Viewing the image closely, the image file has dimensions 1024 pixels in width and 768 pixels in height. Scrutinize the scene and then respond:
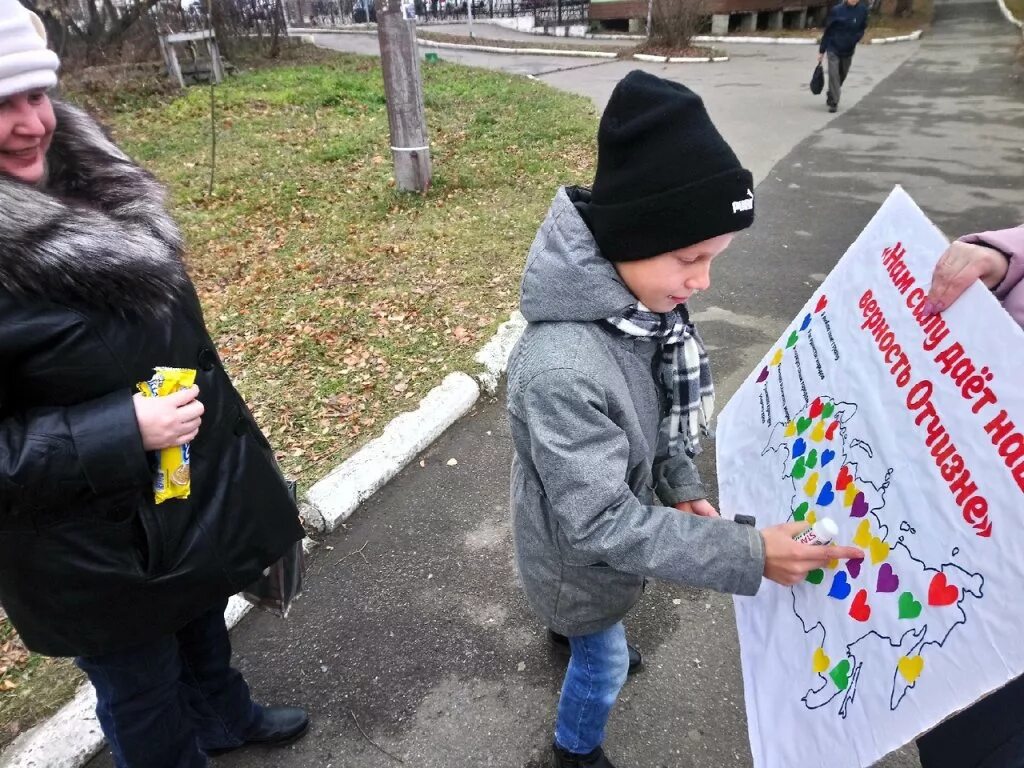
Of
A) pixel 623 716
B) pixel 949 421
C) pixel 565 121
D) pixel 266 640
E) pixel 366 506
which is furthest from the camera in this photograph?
pixel 565 121

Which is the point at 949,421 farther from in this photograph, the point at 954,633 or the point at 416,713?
the point at 416,713

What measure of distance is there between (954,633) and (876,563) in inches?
7.4

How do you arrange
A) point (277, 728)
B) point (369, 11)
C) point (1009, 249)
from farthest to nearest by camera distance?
1. point (369, 11)
2. point (277, 728)
3. point (1009, 249)

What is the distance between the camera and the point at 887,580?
115cm

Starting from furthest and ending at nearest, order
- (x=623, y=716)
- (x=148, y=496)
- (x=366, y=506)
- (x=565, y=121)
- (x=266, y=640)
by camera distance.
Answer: (x=565, y=121)
(x=366, y=506)
(x=266, y=640)
(x=623, y=716)
(x=148, y=496)

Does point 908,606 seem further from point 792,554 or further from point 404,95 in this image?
point 404,95

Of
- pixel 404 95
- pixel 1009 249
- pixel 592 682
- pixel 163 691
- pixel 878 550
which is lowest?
pixel 592 682

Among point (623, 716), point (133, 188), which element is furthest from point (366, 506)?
point (133, 188)

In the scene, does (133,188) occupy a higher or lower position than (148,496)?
higher

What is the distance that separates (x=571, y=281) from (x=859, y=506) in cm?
70

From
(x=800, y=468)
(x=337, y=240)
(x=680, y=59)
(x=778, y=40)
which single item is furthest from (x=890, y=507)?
(x=778, y=40)

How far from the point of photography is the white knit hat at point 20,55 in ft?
4.28

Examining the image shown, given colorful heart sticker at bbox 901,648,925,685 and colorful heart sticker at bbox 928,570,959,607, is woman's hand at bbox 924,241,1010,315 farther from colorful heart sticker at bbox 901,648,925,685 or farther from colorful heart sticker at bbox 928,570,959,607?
colorful heart sticker at bbox 901,648,925,685

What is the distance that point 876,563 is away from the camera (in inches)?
46.6
